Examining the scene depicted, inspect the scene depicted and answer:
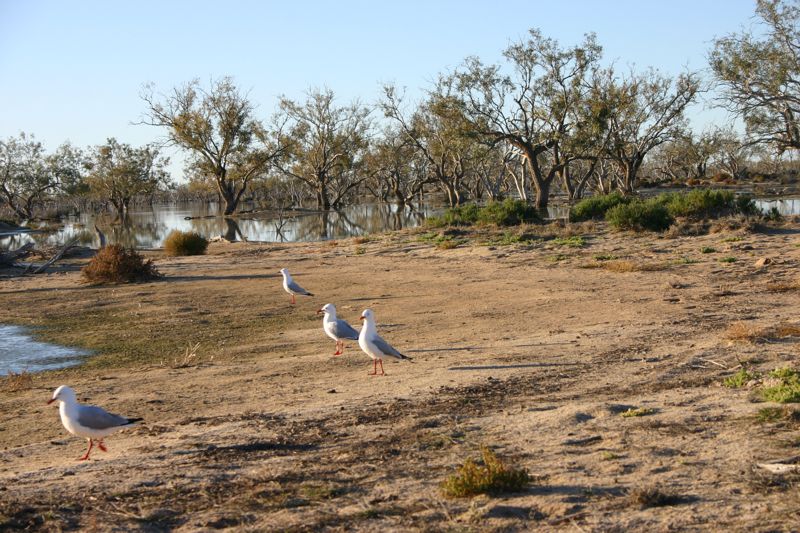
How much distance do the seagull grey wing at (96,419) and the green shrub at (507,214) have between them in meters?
22.4

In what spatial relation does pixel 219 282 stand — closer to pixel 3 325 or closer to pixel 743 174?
pixel 3 325

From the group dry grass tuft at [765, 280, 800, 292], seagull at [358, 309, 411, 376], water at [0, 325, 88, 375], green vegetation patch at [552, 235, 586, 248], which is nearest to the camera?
seagull at [358, 309, 411, 376]

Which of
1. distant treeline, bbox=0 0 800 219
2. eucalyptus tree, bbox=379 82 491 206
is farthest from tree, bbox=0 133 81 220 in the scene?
eucalyptus tree, bbox=379 82 491 206

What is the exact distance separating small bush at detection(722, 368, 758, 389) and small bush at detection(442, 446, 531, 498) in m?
3.32

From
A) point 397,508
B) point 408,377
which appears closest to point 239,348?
point 408,377

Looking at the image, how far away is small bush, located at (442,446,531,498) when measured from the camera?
525 centimetres

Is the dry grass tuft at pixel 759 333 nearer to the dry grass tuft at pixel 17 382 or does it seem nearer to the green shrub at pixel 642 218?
the dry grass tuft at pixel 17 382

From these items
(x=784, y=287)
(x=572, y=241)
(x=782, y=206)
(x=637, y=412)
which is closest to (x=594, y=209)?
(x=572, y=241)

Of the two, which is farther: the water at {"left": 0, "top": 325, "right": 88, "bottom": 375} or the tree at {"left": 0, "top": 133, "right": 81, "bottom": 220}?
the tree at {"left": 0, "top": 133, "right": 81, "bottom": 220}

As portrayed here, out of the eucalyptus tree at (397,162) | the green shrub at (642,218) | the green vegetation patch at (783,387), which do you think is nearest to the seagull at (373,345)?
the green vegetation patch at (783,387)

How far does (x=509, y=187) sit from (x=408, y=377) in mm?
92830

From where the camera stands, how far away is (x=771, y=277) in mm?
15633

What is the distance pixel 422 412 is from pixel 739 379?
3058 mm

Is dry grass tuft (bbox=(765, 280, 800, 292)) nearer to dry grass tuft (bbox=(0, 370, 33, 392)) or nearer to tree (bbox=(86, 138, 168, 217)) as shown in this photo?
dry grass tuft (bbox=(0, 370, 33, 392))
